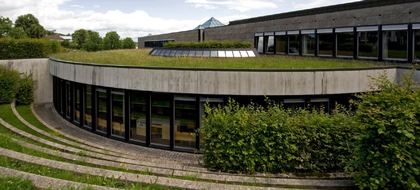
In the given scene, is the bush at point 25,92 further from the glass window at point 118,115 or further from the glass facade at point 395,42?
the glass facade at point 395,42

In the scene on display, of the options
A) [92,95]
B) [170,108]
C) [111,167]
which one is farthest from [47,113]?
[111,167]

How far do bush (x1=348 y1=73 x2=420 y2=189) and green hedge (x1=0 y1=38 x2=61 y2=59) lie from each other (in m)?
31.1

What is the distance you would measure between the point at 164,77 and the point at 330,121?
28.1 ft

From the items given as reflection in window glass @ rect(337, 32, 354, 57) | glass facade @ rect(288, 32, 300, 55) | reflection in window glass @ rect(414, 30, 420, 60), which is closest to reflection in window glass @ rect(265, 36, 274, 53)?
glass facade @ rect(288, 32, 300, 55)

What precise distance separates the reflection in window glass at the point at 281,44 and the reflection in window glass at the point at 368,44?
9642 millimetres

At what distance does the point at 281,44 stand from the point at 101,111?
19.4m

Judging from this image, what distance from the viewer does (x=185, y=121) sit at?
1634cm

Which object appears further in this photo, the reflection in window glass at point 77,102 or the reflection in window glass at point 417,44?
the reflection in window glass at point 77,102

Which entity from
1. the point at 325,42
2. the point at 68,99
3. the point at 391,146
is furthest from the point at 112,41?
the point at 391,146

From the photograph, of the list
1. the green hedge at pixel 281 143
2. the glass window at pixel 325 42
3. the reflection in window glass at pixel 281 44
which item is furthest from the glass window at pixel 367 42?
the green hedge at pixel 281 143

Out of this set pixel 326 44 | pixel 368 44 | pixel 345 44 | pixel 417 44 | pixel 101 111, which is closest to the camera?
pixel 417 44

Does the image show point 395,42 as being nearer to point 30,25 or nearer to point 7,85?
point 7,85

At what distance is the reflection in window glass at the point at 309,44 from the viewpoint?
2814cm

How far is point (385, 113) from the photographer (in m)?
7.61
